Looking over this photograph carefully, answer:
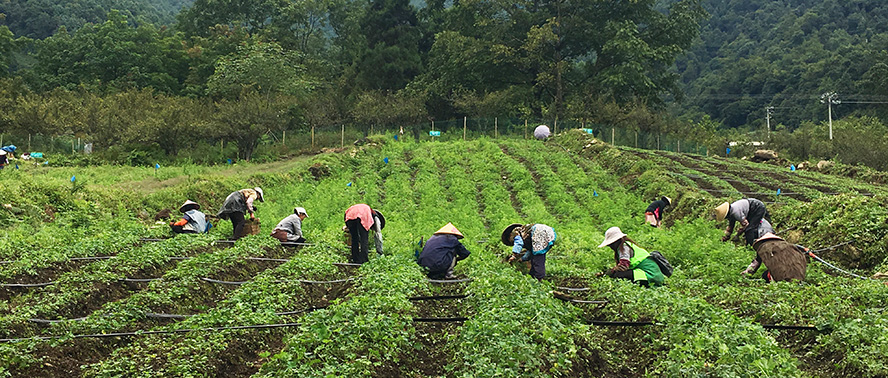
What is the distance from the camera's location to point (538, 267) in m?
11.7

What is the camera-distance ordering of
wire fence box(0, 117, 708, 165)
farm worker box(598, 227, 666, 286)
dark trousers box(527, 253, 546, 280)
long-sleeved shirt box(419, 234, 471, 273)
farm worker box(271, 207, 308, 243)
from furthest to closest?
wire fence box(0, 117, 708, 165) → farm worker box(271, 207, 308, 243) → long-sleeved shirt box(419, 234, 471, 273) → dark trousers box(527, 253, 546, 280) → farm worker box(598, 227, 666, 286)

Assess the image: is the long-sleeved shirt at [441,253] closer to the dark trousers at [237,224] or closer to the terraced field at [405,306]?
the terraced field at [405,306]

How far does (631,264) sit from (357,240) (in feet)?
17.2

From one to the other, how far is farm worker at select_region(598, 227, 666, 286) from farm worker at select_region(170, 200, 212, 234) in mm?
10483

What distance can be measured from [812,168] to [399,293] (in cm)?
3542

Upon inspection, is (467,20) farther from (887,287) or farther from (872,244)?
(887,287)

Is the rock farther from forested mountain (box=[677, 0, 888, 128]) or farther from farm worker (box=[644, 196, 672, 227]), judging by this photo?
forested mountain (box=[677, 0, 888, 128])

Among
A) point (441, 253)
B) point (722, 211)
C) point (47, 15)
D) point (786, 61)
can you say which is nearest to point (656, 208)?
point (722, 211)

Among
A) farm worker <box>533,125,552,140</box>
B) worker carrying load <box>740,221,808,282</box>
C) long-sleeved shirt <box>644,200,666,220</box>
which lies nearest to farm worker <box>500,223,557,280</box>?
worker carrying load <box>740,221,808,282</box>

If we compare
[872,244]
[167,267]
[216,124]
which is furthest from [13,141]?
[872,244]

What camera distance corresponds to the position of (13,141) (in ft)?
121

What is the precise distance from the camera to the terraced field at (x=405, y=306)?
705 cm

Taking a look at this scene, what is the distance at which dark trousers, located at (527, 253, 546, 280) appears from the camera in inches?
459

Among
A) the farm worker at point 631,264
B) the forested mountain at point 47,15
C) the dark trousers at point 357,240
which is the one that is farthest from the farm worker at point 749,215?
the forested mountain at point 47,15
